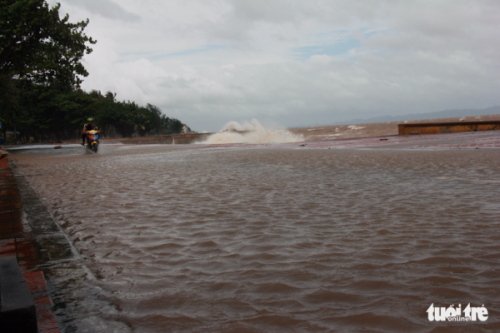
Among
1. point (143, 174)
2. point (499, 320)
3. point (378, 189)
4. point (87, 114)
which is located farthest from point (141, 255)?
point (87, 114)

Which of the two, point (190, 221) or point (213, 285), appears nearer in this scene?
point (213, 285)

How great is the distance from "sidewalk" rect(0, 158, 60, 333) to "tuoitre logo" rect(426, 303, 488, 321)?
6.77 feet

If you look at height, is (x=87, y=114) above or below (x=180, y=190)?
above

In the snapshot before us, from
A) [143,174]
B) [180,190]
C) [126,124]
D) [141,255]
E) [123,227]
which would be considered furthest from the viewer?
[126,124]

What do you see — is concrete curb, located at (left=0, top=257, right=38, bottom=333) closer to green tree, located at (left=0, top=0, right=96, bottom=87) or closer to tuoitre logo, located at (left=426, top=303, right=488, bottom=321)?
tuoitre logo, located at (left=426, top=303, right=488, bottom=321)

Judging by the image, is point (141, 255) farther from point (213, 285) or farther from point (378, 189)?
point (378, 189)

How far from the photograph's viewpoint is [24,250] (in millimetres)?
3834

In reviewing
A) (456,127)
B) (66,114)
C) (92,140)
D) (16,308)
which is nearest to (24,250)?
(16,308)

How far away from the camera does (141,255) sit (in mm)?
3783

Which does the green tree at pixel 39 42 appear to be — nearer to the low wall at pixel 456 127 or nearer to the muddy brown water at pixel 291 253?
the muddy brown water at pixel 291 253

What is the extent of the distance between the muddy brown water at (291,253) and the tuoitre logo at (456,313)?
0.05 m

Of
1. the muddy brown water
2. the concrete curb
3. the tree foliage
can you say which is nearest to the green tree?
the muddy brown water

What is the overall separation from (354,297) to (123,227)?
9.95ft

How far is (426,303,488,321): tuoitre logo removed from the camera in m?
2.37
